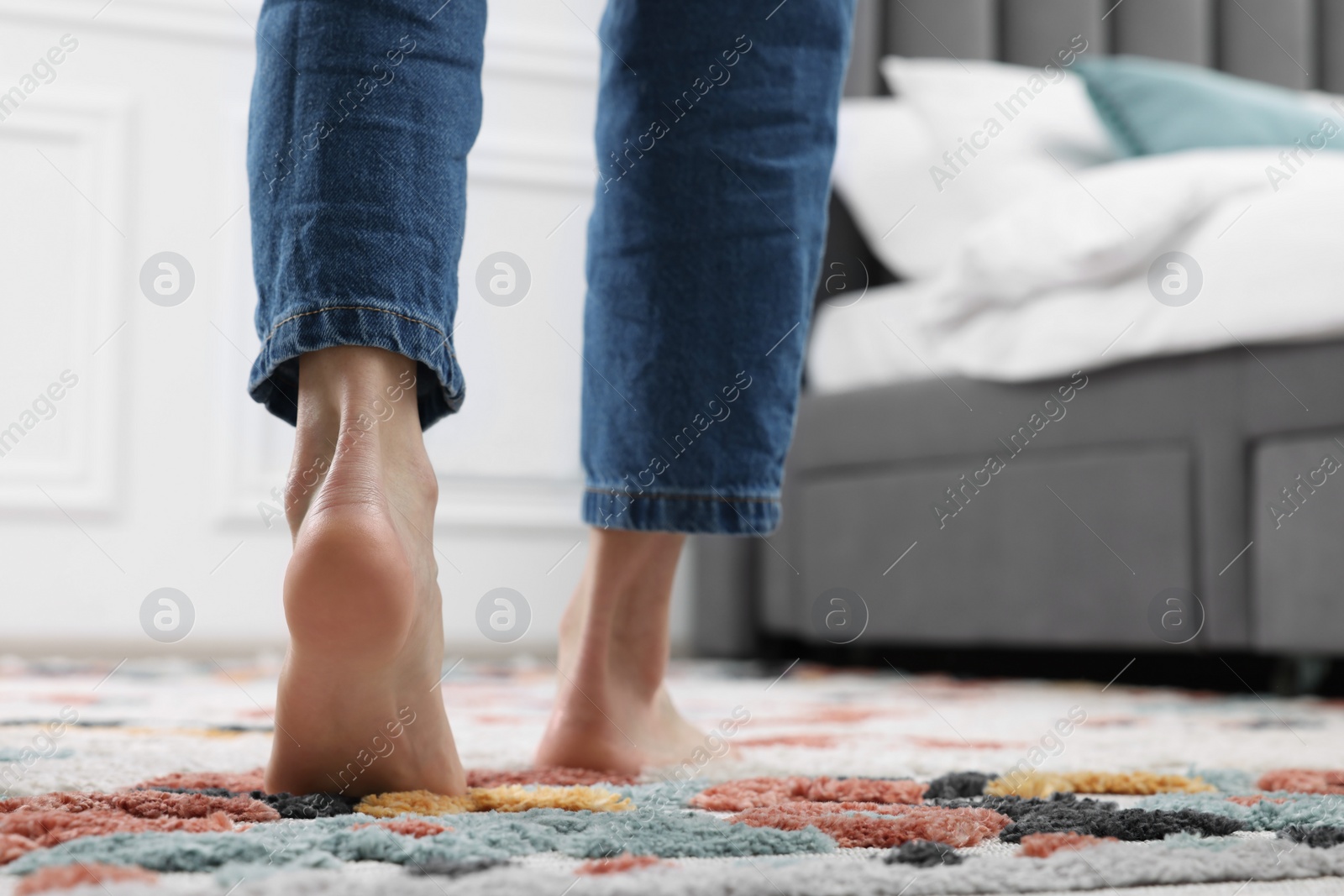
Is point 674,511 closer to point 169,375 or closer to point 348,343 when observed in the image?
point 348,343

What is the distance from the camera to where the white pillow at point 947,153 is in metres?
1.77

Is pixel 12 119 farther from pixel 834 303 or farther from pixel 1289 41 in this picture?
pixel 1289 41

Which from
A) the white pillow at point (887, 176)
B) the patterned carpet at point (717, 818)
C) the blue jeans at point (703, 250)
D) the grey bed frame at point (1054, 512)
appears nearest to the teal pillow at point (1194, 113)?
the white pillow at point (887, 176)

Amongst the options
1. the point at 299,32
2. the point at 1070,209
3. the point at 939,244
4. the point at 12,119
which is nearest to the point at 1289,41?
the point at 939,244

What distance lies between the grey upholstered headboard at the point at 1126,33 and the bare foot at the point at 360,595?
1696 mm

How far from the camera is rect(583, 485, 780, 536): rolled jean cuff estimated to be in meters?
0.67

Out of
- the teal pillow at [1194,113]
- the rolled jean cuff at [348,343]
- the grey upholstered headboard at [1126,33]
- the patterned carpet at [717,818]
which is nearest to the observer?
the patterned carpet at [717,818]

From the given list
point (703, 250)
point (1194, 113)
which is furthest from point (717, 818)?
point (1194, 113)

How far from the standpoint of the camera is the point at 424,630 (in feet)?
1.68

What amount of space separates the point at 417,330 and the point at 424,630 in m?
0.12

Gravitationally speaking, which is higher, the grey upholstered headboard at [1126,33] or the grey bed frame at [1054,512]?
the grey upholstered headboard at [1126,33]

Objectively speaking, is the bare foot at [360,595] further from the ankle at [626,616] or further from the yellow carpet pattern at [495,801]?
the ankle at [626,616]

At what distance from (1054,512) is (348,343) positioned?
3.81 ft

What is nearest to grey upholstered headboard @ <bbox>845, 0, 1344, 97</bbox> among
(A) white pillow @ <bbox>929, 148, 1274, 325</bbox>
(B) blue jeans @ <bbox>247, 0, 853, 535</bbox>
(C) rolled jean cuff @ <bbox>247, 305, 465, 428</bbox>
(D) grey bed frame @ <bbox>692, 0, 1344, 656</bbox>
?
(D) grey bed frame @ <bbox>692, 0, 1344, 656</bbox>
